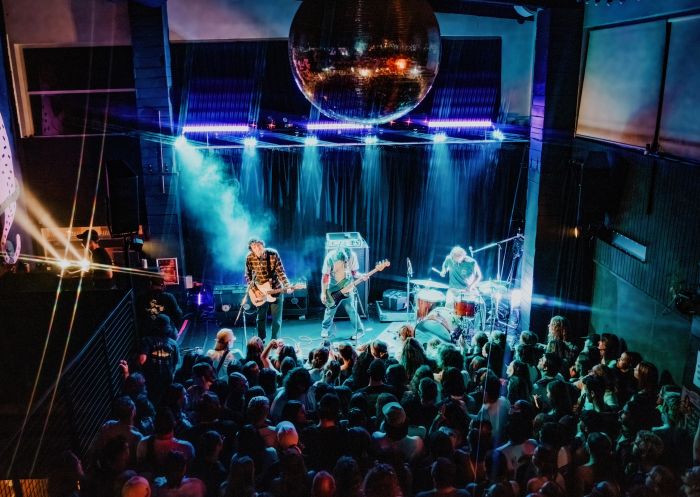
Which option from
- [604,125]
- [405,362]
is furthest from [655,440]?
[604,125]

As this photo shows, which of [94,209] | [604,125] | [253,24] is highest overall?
[253,24]

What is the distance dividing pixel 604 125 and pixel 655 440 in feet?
15.2

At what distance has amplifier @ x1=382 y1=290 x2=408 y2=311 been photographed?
9500mm

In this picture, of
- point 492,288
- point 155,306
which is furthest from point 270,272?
point 492,288

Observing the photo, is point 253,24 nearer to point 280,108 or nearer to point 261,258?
point 280,108

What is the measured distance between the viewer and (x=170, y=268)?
30.9 ft

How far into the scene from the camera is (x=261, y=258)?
7.72 m

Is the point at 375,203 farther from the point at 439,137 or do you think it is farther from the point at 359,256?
the point at 439,137

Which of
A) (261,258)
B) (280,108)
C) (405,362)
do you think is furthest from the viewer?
Answer: (280,108)

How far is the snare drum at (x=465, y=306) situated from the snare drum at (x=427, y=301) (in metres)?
0.38

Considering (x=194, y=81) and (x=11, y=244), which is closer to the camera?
(x=11, y=244)

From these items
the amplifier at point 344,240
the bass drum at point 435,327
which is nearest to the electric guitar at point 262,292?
the amplifier at point 344,240

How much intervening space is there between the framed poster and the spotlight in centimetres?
443

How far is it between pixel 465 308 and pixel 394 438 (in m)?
4.35
